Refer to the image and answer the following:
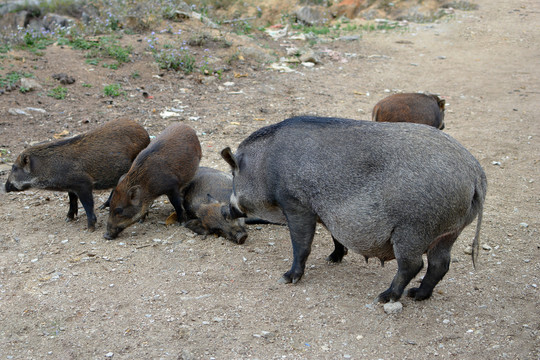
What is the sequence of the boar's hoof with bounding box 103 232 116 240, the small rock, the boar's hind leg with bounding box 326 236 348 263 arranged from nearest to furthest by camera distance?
the small rock < the boar's hind leg with bounding box 326 236 348 263 < the boar's hoof with bounding box 103 232 116 240

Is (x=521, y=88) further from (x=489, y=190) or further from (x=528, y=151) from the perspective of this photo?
(x=489, y=190)

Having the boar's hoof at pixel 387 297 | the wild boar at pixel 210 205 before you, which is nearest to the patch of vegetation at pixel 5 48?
the wild boar at pixel 210 205

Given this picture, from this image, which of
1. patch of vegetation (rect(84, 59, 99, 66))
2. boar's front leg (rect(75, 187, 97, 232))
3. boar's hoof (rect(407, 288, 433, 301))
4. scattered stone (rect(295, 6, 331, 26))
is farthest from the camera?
scattered stone (rect(295, 6, 331, 26))

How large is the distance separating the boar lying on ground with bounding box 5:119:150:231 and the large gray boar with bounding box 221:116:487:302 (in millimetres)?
1910

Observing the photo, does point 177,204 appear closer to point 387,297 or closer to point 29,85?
point 387,297

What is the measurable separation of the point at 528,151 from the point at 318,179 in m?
4.95

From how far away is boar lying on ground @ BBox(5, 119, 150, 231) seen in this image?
5.80 meters

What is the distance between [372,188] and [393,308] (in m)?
1.00

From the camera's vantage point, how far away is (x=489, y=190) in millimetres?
6641

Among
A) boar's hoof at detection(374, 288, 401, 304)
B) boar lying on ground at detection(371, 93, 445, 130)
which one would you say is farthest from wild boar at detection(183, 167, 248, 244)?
boar lying on ground at detection(371, 93, 445, 130)

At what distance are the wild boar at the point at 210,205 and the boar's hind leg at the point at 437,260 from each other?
1.93 m

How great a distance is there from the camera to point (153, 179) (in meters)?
5.70

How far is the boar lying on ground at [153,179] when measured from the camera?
18.4ft

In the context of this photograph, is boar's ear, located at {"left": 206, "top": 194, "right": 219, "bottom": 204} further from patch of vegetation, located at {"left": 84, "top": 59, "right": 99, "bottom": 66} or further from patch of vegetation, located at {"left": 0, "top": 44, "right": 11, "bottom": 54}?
patch of vegetation, located at {"left": 0, "top": 44, "right": 11, "bottom": 54}
